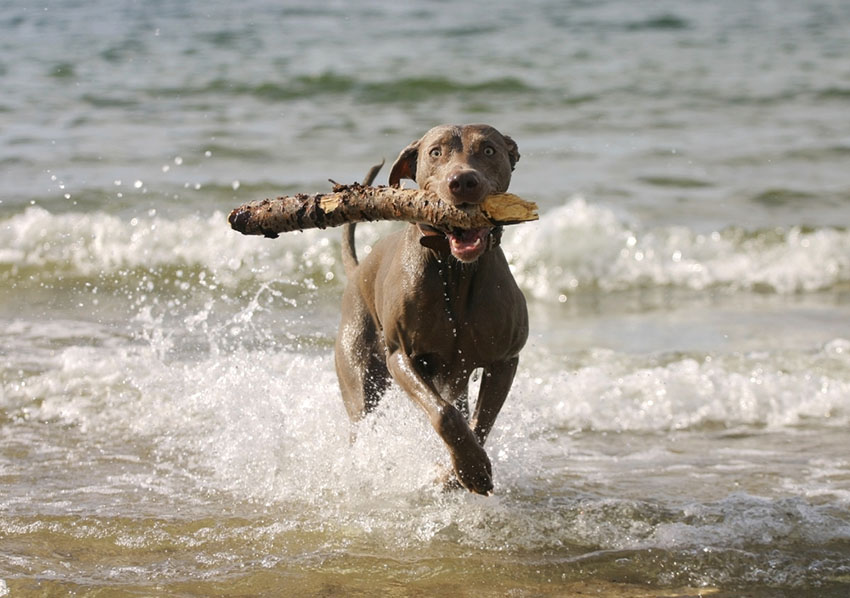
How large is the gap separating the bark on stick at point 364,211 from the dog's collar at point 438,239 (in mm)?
84

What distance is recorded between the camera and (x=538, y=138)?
1266 centimetres

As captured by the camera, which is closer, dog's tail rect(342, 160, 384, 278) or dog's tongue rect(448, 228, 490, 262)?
dog's tongue rect(448, 228, 490, 262)

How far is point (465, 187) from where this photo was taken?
159 inches

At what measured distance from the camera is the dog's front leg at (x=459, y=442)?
14.2 feet

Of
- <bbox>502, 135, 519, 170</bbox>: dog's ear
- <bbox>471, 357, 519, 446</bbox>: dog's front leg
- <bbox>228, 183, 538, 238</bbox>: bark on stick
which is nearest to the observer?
<bbox>228, 183, 538, 238</bbox>: bark on stick

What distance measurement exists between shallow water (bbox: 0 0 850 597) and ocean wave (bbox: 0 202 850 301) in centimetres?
3

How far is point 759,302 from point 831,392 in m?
2.20

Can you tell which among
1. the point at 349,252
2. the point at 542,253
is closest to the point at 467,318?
the point at 349,252

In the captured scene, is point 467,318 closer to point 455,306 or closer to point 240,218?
point 455,306

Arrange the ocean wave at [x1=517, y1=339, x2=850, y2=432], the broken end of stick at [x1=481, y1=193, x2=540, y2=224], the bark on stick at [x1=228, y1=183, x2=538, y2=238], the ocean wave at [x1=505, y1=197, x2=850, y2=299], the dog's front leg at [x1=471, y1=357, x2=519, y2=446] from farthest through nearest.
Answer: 1. the ocean wave at [x1=505, y1=197, x2=850, y2=299]
2. the ocean wave at [x1=517, y1=339, x2=850, y2=432]
3. the dog's front leg at [x1=471, y1=357, x2=519, y2=446]
4. the bark on stick at [x1=228, y1=183, x2=538, y2=238]
5. the broken end of stick at [x1=481, y1=193, x2=540, y2=224]

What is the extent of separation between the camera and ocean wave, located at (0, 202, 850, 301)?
9.06 m

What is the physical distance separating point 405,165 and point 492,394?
0.96 m

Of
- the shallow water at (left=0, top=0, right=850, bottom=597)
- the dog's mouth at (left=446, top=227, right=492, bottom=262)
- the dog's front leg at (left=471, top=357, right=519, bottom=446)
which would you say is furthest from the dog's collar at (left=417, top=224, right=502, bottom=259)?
the shallow water at (left=0, top=0, right=850, bottom=597)

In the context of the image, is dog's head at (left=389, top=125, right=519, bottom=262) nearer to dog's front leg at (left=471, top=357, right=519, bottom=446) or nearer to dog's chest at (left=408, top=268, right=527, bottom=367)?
dog's chest at (left=408, top=268, right=527, bottom=367)
